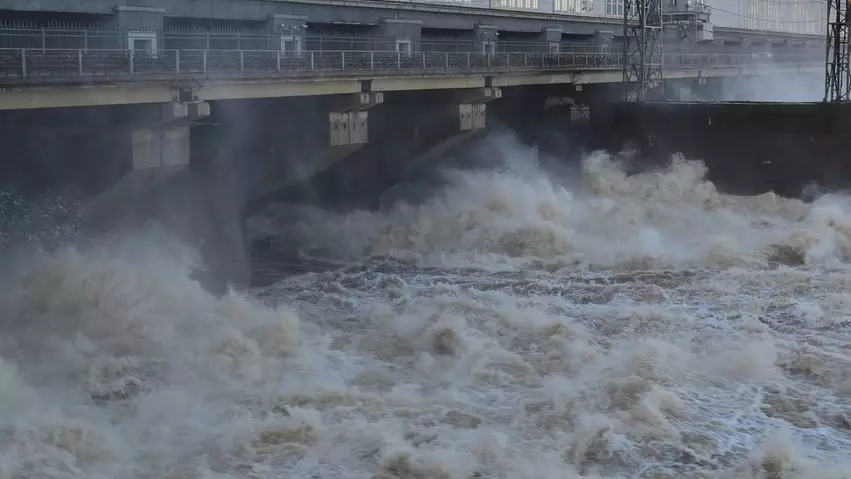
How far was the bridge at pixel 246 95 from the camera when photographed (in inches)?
806

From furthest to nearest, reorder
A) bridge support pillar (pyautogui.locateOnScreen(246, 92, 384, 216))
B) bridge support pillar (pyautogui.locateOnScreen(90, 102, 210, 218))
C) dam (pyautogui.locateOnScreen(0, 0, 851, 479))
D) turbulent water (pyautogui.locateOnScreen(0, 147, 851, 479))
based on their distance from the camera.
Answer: bridge support pillar (pyautogui.locateOnScreen(246, 92, 384, 216)) < bridge support pillar (pyautogui.locateOnScreen(90, 102, 210, 218)) < dam (pyautogui.locateOnScreen(0, 0, 851, 479)) < turbulent water (pyautogui.locateOnScreen(0, 147, 851, 479))

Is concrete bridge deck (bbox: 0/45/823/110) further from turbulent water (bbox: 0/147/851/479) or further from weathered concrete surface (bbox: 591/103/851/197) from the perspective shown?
weathered concrete surface (bbox: 591/103/851/197)

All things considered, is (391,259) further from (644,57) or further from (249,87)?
(644,57)

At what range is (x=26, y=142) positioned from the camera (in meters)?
20.7

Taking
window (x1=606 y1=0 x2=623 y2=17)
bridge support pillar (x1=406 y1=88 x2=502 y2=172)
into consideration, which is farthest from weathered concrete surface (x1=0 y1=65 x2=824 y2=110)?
window (x1=606 y1=0 x2=623 y2=17)

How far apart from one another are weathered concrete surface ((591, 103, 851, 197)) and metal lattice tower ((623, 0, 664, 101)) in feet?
21.2

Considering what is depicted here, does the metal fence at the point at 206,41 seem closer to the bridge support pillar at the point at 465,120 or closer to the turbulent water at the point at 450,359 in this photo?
the bridge support pillar at the point at 465,120

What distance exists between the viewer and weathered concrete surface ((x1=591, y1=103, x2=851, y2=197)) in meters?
30.0

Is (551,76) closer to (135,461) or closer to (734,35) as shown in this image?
(135,461)

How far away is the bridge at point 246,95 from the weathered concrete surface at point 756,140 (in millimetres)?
4022

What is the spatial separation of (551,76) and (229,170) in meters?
13.7

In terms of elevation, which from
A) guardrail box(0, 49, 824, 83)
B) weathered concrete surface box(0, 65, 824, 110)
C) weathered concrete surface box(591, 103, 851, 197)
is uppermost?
guardrail box(0, 49, 824, 83)

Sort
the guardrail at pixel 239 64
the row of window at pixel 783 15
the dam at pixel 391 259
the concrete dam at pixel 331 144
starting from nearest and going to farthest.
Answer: the dam at pixel 391 259
the guardrail at pixel 239 64
the concrete dam at pixel 331 144
the row of window at pixel 783 15

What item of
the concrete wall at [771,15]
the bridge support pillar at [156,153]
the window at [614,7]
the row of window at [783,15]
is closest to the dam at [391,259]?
the bridge support pillar at [156,153]
